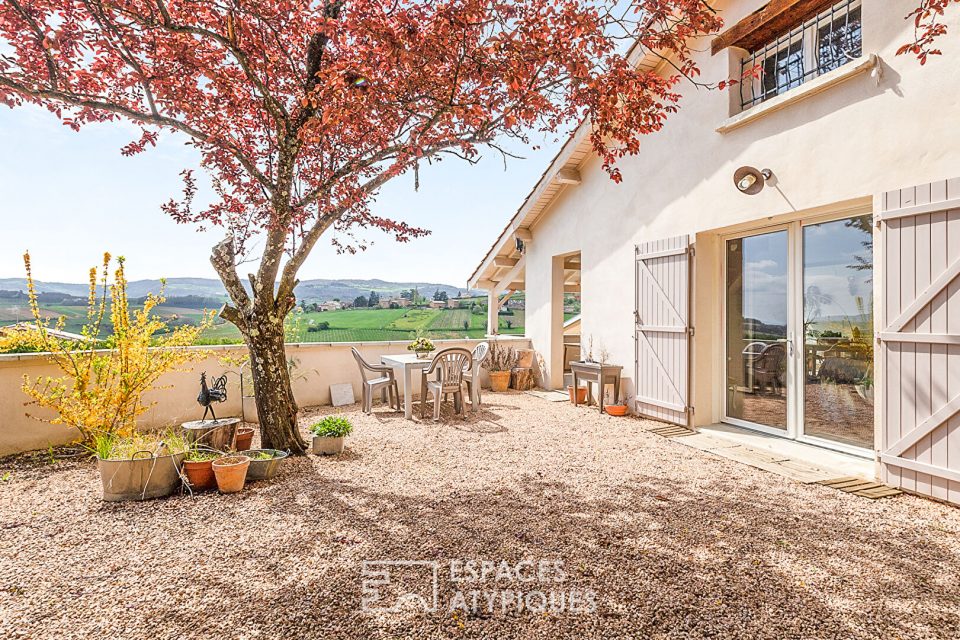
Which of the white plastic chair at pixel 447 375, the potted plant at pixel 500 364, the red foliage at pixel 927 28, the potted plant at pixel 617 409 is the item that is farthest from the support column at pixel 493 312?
the red foliage at pixel 927 28

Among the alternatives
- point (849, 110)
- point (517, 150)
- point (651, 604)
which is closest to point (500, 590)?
point (651, 604)

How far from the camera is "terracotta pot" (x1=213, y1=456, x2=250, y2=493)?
3.34m

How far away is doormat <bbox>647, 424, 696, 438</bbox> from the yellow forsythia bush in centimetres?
509

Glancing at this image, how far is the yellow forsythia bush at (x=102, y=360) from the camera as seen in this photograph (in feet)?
13.4

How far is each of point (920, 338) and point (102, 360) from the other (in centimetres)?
652

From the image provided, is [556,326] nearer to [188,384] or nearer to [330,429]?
[330,429]

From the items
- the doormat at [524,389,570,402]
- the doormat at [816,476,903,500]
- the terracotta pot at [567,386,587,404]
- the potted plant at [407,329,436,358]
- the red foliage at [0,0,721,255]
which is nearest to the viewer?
the red foliage at [0,0,721,255]

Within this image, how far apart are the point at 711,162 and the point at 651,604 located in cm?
453

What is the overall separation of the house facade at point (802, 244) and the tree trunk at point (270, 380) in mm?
4120

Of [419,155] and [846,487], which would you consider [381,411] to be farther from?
[846,487]

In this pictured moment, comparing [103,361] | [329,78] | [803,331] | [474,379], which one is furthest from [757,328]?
[103,361]

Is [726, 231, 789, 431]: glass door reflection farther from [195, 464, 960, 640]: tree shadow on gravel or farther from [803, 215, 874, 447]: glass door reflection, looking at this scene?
[195, 464, 960, 640]: tree shadow on gravel

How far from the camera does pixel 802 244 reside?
445cm

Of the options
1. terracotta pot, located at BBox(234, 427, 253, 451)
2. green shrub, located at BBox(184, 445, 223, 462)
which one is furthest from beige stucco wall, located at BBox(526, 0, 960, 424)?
green shrub, located at BBox(184, 445, 223, 462)
